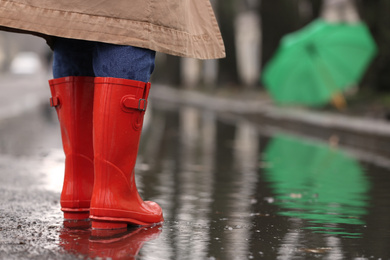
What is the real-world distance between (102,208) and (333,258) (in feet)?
3.57

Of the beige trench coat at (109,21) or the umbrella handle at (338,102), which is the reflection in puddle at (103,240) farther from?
the umbrella handle at (338,102)

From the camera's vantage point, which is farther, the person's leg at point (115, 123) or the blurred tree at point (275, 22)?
the blurred tree at point (275, 22)

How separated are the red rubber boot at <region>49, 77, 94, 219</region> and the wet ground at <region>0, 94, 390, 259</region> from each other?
0.15 meters

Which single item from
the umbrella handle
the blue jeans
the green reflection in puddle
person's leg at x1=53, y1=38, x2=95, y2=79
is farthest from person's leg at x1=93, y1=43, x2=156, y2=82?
the umbrella handle

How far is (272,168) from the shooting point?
8.45m

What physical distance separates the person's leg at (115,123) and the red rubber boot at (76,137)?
310mm

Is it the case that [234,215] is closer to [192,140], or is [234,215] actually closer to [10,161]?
[10,161]

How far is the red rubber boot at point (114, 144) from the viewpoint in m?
4.20

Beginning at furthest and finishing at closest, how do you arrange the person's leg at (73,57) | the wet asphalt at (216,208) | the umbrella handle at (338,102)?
the umbrella handle at (338,102)
the person's leg at (73,57)
the wet asphalt at (216,208)

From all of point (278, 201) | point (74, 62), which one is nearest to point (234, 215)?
point (278, 201)

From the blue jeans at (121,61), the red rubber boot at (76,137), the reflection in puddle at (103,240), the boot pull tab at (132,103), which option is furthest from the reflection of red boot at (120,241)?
the blue jeans at (121,61)

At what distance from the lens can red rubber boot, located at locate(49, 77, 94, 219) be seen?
4.54 metres

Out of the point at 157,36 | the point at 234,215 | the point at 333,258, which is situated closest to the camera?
the point at 333,258

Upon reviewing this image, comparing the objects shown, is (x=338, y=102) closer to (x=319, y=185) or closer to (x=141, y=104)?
(x=319, y=185)
